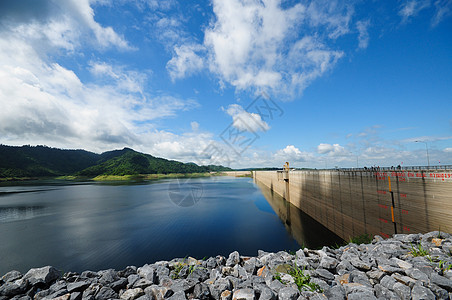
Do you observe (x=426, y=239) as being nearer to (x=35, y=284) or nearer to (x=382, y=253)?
(x=382, y=253)

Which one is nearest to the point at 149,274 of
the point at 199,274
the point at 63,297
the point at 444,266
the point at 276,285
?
the point at 199,274

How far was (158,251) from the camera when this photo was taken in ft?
41.1

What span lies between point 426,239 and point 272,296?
548cm

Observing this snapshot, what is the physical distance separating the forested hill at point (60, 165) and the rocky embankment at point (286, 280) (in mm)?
79964

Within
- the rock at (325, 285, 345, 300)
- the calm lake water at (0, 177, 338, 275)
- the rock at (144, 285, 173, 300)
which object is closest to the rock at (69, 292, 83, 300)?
the rock at (144, 285, 173, 300)

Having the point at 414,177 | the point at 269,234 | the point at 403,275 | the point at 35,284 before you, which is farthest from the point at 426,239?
the point at 269,234

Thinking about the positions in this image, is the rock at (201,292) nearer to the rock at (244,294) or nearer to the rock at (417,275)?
the rock at (244,294)

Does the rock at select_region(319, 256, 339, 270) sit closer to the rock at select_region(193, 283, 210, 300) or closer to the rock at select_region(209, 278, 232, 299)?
the rock at select_region(209, 278, 232, 299)

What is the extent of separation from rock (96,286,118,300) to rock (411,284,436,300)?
6.06m

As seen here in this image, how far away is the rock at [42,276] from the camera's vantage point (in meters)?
4.65

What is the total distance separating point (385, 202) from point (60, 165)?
7038 inches

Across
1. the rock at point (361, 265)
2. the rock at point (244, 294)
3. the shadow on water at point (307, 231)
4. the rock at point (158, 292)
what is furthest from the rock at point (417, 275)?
the shadow on water at point (307, 231)

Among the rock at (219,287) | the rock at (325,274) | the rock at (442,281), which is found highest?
the rock at (442,281)

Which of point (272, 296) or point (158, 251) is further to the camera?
point (158, 251)
